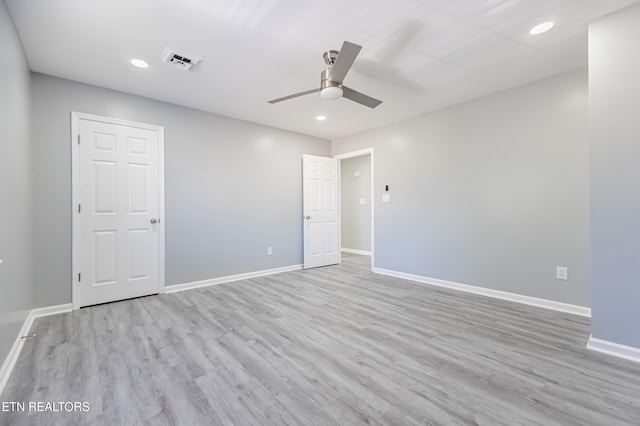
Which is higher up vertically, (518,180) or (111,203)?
(518,180)

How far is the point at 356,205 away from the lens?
23.4ft

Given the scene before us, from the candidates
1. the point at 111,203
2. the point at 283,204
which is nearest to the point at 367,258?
the point at 283,204

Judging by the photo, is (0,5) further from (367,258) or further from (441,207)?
(367,258)

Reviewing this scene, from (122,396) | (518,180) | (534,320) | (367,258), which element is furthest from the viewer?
(367,258)

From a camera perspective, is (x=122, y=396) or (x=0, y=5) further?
(x=0, y=5)

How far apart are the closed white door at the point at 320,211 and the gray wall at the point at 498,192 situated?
1231 mm

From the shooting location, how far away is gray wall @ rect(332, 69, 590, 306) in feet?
9.74

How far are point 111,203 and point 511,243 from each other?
487 cm

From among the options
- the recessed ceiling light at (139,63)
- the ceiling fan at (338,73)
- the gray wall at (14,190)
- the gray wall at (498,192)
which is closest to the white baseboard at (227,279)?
the gray wall at (14,190)

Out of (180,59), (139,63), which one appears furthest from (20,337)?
(180,59)

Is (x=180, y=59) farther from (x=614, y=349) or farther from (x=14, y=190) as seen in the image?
(x=614, y=349)

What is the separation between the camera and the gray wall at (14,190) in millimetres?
1896

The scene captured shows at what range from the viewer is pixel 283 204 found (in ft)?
16.5

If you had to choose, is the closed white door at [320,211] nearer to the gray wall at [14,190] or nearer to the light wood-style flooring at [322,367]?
the light wood-style flooring at [322,367]
